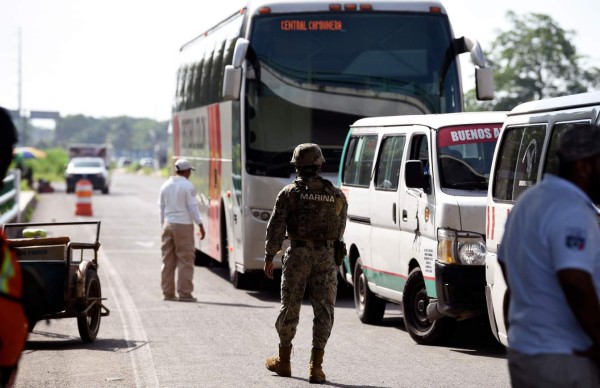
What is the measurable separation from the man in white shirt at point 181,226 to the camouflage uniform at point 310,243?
6.53 m

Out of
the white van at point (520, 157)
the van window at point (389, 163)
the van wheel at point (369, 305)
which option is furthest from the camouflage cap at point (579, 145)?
the van wheel at point (369, 305)

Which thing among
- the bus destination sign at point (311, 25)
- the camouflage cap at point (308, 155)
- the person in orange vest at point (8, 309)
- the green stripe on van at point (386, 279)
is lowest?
the green stripe on van at point (386, 279)

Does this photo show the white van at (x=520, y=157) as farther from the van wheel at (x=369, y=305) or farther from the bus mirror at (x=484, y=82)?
the bus mirror at (x=484, y=82)

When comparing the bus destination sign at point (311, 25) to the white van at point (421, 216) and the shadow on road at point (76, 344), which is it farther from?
the shadow on road at point (76, 344)

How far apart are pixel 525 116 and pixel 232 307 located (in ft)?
22.6

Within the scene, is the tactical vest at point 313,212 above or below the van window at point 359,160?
below

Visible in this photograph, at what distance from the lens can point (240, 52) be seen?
15.7 metres

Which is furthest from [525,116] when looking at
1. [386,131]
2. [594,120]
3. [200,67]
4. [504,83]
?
[504,83]

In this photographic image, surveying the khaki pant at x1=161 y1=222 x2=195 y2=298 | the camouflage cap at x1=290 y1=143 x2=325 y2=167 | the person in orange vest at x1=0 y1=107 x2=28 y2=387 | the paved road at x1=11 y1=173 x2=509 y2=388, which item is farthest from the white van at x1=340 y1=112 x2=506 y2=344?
the person in orange vest at x1=0 y1=107 x2=28 y2=387

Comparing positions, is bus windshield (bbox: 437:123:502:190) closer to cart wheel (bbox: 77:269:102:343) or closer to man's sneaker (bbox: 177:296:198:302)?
cart wheel (bbox: 77:269:102:343)

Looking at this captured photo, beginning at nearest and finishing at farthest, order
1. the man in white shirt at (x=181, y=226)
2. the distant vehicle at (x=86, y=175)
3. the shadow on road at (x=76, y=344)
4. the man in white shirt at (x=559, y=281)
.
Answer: the man in white shirt at (x=559, y=281)
the shadow on road at (x=76, y=344)
the man in white shirt at (x=181, y=226)
the distant vehicle at (x=86, y=175)

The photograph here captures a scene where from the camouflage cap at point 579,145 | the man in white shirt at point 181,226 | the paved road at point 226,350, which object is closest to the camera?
the camouflage cap at point 579,145

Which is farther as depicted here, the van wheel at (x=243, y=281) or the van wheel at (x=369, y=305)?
the van wheel at (x=243, y=281)

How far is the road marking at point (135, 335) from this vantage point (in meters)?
9.89
